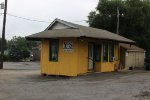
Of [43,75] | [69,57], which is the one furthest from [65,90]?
[43,75]

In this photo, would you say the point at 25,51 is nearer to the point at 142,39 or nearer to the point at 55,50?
the point at 142,39

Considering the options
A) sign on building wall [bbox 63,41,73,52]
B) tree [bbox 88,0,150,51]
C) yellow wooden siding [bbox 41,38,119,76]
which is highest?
tree [bbox 88,0,150,51]

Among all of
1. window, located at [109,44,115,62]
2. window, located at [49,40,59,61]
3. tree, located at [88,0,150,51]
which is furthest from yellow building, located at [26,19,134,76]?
tree, located at [88,0,150,51]

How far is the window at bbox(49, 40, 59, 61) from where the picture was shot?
26.3 m

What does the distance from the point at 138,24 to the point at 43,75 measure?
2580 cm

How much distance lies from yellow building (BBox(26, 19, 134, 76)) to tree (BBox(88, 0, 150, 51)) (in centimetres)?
2166

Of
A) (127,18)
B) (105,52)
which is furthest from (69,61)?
(127,18)

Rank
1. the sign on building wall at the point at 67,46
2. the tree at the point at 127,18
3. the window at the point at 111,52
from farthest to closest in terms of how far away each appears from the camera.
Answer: the tree at the point at 127,18
the window at the point at 111,52
the sign on building wall at the point at 67,46

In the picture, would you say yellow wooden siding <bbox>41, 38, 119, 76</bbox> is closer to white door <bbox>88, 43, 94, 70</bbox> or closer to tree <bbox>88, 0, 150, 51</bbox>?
white door <bbox>88, 43, 94, 70</bbox>

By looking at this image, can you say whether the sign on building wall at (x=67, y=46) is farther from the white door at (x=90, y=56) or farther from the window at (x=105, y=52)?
the window at (x=105, y=52)

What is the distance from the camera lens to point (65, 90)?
58.6ft

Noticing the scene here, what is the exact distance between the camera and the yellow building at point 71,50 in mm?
25266

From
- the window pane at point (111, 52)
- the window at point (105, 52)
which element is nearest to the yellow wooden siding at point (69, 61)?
the window at point (105, 52)

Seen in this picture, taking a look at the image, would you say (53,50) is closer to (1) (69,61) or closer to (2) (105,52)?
(1) (69,61)
